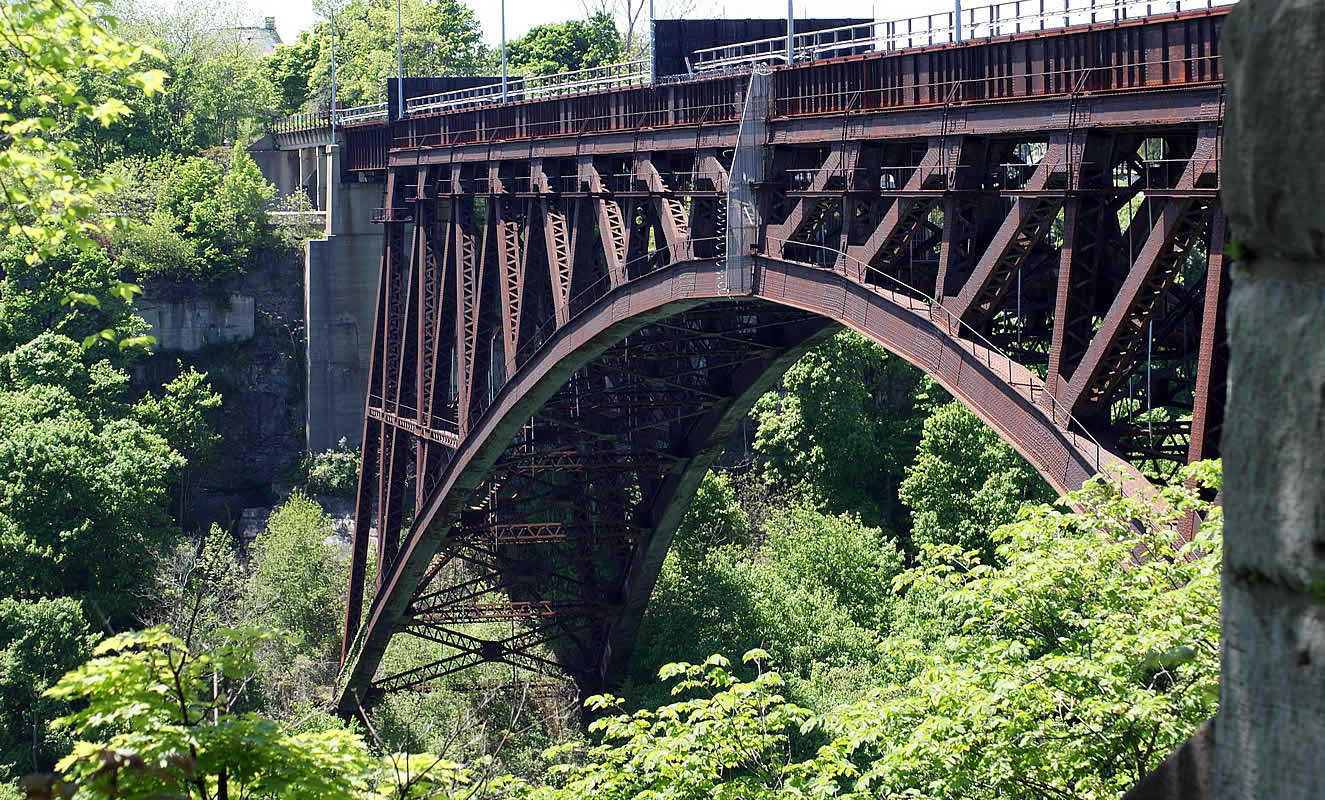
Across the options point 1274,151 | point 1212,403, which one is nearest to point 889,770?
point 1212,403

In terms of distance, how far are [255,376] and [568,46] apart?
23956 millimetres

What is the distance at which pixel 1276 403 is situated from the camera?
2.47 metres

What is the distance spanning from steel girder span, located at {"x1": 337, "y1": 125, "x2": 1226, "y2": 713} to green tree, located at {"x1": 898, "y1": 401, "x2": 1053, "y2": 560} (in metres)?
7.52

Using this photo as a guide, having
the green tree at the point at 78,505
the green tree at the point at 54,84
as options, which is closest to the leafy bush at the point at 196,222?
the green tree at the point at 78,505

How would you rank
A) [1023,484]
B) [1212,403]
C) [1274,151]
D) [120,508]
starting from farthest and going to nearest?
[1023,484], [120,508], [1212,403], [1274,151]

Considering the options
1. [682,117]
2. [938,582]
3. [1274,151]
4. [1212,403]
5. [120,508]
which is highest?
[682,117]

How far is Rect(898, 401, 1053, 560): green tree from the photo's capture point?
38.6m

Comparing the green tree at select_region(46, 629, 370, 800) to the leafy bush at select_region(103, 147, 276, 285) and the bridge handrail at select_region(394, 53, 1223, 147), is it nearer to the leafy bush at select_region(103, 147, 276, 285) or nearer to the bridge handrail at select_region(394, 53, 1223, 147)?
the bridge handrail at select_region(394, 53, 1223, 147)

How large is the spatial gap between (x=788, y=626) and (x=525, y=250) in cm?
1321

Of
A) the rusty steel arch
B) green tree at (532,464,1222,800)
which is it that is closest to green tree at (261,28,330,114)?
the rusty steel arch

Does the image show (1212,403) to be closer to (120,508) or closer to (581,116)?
(581,116)

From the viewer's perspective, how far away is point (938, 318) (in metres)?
14.7

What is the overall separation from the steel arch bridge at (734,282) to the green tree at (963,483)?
5.24 m

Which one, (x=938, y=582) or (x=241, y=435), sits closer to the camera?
(x=938, y=582)
